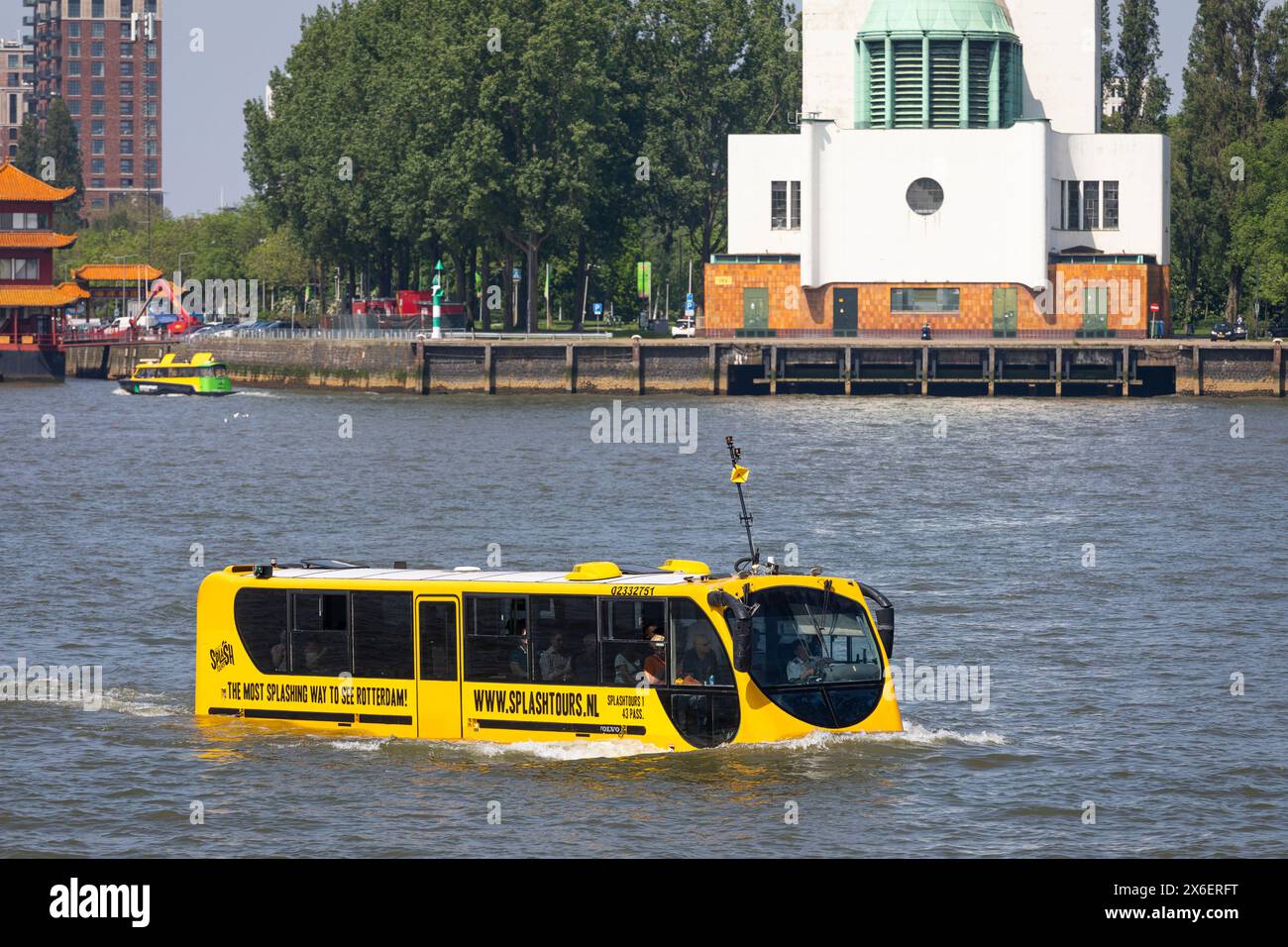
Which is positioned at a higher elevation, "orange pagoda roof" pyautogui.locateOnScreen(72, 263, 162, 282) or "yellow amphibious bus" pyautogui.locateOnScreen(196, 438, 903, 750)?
"orange pagoda roof" pyautogui.locateOnScreen(72, 263, 162, 282)

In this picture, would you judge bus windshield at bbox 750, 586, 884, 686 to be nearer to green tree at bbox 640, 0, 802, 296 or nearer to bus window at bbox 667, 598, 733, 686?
bus window at bbox 667, 598, 733, 686

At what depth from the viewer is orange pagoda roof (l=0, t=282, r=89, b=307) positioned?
134 meters

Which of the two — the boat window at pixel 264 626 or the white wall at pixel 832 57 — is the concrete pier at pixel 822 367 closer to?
the white wall at pixel 832 57

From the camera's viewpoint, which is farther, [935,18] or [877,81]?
[877,81]

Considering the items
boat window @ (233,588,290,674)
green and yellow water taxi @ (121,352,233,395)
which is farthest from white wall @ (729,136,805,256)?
boat window @ (233,588,290,674)

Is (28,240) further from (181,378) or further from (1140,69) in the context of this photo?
(1140,69)

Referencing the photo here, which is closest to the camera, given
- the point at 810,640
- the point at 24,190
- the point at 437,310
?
the point at 810,640

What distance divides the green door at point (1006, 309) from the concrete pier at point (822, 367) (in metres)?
5.69

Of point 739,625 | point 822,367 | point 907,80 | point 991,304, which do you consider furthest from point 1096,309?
point 739,625

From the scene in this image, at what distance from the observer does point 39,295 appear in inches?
5349

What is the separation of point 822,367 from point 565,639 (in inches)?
3526
